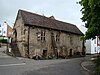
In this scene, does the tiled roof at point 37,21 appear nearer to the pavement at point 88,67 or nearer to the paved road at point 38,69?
the paved road at point 38,69

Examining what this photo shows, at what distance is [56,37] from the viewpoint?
42.9m

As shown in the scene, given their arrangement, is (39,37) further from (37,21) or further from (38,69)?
(38,69)

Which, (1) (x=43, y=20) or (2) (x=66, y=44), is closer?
(1) (x=43, y=20)

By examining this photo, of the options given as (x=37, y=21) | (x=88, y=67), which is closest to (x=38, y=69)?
(x=88, y=67)

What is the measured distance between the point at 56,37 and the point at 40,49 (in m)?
6.03

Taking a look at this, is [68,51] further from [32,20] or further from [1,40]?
[1,40]

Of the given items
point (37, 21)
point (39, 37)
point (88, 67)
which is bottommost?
point (88, 67)

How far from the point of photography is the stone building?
1443 inches

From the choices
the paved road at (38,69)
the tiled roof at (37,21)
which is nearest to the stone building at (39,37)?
the tiled roof at (37,21)

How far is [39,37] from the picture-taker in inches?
1508

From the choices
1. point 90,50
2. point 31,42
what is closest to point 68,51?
point 31,42

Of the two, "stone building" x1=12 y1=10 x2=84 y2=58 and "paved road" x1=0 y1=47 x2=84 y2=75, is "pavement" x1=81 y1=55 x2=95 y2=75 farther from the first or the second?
"stone building" x1=12 y1=10 x2=84 y2=58

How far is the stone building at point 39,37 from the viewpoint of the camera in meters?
36.7

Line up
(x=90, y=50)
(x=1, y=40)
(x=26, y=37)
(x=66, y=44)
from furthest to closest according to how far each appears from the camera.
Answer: (x=90, y=50), (x=1, y=40), (x=66, y=44), (x=26, y=37)
